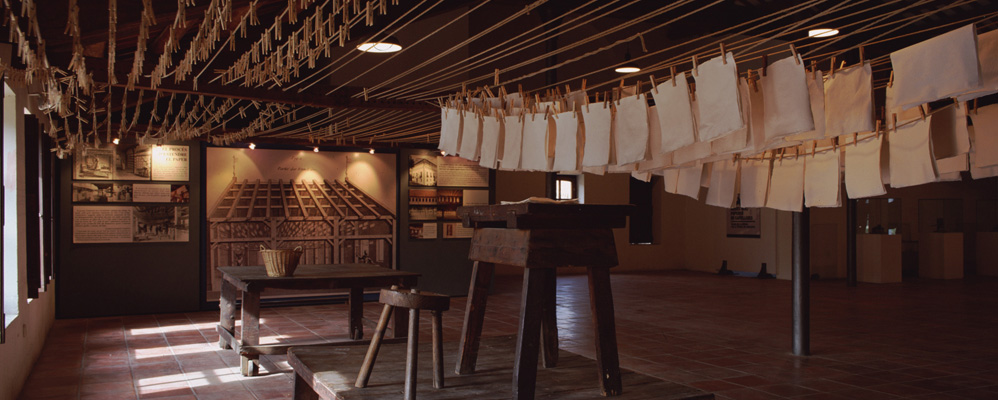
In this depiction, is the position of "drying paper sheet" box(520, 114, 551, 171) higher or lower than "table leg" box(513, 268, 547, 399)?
higher

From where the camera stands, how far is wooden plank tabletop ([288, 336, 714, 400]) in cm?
293

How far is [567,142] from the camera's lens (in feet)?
13.5

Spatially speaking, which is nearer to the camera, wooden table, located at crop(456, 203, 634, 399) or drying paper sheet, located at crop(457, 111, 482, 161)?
wooden table, located at crop(456, 203, 634, 399)

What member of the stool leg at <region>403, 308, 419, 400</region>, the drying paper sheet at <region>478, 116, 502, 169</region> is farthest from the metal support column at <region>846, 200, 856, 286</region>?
the stool leg at <region>403, 308, 419, 400</region>

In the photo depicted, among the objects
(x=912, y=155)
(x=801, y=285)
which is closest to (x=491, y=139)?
(x=912, y=155)

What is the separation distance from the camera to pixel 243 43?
5562 mm

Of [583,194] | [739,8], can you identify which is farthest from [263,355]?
[583,194]

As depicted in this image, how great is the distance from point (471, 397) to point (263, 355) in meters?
3.29

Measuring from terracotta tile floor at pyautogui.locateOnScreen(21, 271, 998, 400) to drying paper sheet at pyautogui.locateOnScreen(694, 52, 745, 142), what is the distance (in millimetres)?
2803

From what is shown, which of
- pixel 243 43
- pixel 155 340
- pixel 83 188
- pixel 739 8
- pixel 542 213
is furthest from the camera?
pixel 739 8

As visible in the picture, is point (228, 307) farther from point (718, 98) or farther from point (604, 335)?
point (718, 98)

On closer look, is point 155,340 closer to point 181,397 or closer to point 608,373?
point 181,397

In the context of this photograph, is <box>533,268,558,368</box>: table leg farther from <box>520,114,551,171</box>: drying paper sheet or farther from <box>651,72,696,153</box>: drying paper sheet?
<box>520,114,551,171</box>: drying paper sheet

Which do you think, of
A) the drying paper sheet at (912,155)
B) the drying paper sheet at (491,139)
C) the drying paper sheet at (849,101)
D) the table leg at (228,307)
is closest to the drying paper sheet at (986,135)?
the drying paper sheet at (912,155)
